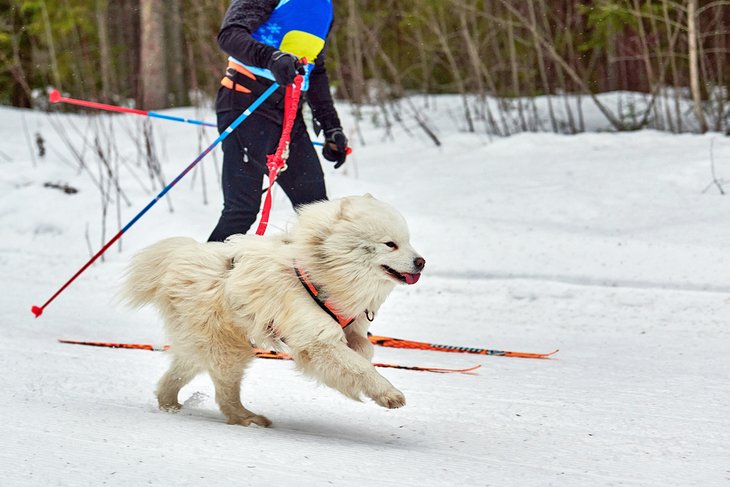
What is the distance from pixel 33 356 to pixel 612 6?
660 centimetres

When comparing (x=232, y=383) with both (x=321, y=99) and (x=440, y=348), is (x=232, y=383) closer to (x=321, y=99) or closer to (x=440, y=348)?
(x=440, y=348)

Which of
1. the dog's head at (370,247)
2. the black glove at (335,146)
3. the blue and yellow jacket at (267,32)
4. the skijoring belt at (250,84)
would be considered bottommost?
the dog's head at (370,247)

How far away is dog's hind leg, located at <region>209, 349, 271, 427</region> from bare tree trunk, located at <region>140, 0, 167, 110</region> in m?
10.6

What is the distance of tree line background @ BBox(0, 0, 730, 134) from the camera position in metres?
9.00

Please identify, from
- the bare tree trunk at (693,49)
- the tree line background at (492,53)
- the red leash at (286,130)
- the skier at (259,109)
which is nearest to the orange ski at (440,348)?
the skier at (259,109)

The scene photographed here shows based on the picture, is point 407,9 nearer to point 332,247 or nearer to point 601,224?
point 601,224

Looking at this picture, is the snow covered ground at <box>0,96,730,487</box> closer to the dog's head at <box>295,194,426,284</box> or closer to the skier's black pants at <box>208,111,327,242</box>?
the dog's head at <box>295,194,426,284</box>

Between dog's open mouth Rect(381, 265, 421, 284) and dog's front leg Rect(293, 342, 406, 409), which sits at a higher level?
dog's open mouth Rect(381, 265, 421, 284)

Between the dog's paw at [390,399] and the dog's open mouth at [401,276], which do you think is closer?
the dog's paw at [390,399]

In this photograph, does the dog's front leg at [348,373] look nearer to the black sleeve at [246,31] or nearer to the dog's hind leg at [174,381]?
the dog's hind leg at [174,381]

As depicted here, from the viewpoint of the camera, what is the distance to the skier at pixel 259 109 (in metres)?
4.09

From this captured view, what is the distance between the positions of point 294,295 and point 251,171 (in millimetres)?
1333

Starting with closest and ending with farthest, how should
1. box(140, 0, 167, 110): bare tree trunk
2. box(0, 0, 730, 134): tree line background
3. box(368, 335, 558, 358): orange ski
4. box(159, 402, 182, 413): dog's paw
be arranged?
box(159, 402, 182, 413): dog's paw, box(368, 335, 558, 358): orange ski, box(0, 0, 730, 134): tree line background, box(140, 0, 167, 110): bare tree trunk

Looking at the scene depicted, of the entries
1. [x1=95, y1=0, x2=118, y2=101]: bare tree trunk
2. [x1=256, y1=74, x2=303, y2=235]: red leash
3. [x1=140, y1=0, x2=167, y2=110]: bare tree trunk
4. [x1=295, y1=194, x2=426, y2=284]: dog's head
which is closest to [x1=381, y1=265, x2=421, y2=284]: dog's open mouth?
[x1=295, y1=194, x2=426, y2=284]: dog's head
